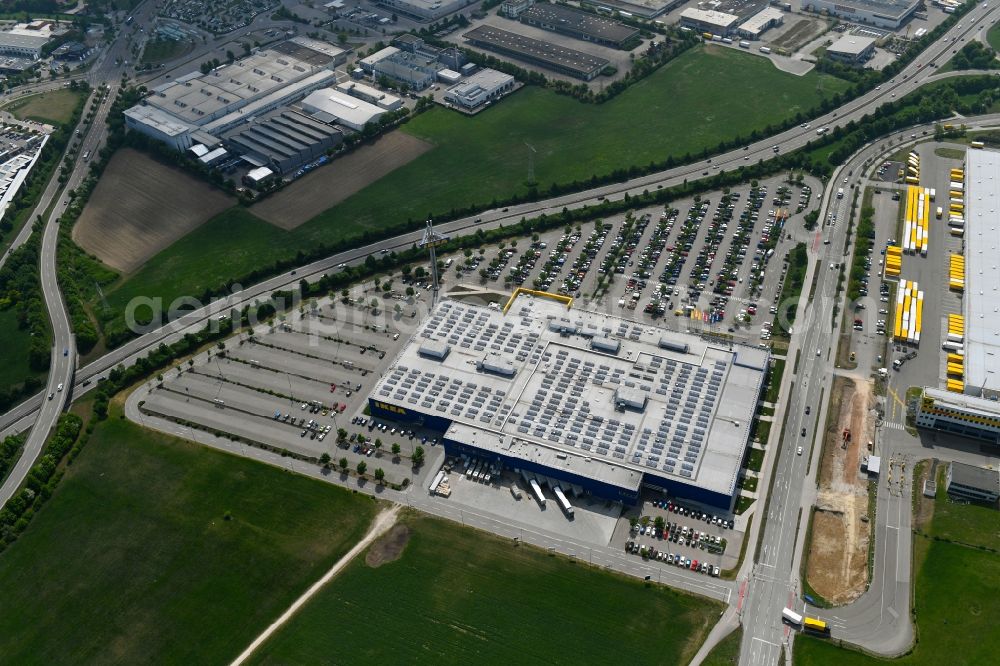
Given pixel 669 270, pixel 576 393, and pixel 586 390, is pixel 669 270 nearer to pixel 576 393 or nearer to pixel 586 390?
pixel 586 390

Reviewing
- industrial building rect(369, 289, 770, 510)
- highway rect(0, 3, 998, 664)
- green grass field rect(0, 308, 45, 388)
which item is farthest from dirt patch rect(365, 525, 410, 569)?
green grass field rect(0, 308, 45, 388)

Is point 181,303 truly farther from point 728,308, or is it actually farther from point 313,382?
point 728,308

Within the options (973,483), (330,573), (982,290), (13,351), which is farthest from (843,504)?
(13,351)

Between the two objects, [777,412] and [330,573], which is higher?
[777,412]

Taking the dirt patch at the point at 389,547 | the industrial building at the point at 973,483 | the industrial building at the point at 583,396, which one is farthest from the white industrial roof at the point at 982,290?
the dirt patch at the point at 389,547

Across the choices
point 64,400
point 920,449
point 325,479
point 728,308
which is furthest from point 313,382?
point 920,449

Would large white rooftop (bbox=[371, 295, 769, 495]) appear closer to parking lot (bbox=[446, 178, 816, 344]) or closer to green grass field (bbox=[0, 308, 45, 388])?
parking lot (bbox=[446, 178, 816, 344])
